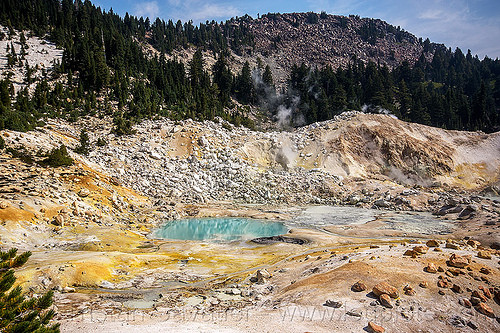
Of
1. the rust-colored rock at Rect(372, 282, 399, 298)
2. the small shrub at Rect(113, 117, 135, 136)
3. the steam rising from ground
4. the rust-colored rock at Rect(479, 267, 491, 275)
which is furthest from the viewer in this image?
the steam rising from ground

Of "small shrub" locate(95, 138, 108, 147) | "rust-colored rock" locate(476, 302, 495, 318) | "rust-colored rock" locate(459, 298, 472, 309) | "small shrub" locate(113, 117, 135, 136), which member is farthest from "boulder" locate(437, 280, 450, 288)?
"small shrub" locate(113, 117, 135, 136)

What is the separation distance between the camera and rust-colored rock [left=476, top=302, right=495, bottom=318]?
9.58m

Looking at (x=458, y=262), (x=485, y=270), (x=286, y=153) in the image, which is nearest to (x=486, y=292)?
(x=485, y=270)

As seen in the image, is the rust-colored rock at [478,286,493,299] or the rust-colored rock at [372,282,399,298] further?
the rust-colored rock at [372,282,399,298]

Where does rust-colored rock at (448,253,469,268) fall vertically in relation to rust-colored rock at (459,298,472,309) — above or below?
above

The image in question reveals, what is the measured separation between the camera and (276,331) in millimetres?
9117

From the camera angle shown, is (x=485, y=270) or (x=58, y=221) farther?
(x=58, y=221)

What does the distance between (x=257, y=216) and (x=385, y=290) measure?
22.4m

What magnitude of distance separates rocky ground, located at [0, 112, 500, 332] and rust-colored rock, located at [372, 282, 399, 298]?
0.07 metres

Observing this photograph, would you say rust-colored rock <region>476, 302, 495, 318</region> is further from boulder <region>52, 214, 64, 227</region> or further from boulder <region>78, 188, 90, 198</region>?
boulder <region>78, 188, 90, 198</region>

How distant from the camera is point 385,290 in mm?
10766

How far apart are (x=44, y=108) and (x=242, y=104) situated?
56.1m

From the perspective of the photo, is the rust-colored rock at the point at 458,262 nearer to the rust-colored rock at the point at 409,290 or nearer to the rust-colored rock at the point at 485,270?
the rust-colored rock at the point at 485,270

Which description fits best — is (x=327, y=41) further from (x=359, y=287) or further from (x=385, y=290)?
(x=385, y=290)
